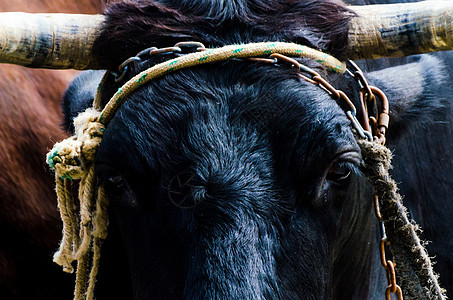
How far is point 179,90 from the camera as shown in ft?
8.81

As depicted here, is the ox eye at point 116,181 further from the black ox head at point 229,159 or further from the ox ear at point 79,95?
the ox ear at point 79,95

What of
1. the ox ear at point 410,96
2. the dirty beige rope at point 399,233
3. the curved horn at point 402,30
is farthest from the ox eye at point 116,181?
the ox ear at point 410,96

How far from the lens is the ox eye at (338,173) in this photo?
2.74 meters

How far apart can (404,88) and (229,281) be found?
1.68 metres

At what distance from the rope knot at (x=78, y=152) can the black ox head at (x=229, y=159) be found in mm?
99

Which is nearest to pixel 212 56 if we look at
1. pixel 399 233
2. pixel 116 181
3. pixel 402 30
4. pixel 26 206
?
pixel 116 181

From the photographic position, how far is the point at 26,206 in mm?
4664

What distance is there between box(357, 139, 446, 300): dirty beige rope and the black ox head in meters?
0.10

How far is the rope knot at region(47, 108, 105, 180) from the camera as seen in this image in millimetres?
2846

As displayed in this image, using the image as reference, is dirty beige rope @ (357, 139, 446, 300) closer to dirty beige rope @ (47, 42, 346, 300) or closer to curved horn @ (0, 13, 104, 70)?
dirty beige rope @ (47, 42, 346, 300)

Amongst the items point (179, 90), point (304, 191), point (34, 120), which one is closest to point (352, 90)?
point (304, 191)

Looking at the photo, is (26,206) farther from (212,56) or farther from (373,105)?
(373,105)

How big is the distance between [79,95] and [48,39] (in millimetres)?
988

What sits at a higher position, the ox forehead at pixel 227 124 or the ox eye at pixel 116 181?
the ox forehead at pixel 227 124
